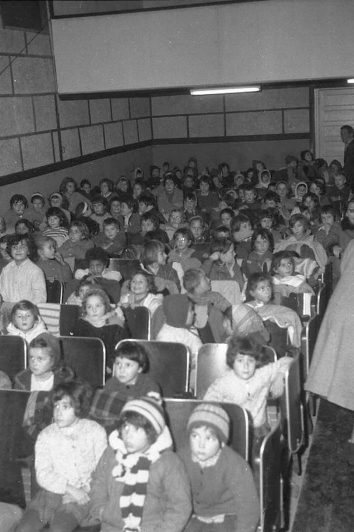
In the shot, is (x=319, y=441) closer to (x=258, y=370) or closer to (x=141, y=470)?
(x=258, y=370)

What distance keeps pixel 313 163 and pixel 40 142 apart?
16.4ft

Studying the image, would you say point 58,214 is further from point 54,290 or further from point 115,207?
point 54,290

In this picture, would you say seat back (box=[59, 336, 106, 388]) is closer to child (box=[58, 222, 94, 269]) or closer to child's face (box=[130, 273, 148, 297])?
child's face (box=[130, 273, 148, 297])

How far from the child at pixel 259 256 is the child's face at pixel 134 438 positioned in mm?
3314

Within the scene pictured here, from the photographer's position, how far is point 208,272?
571 centimetres

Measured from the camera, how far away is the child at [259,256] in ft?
19.5

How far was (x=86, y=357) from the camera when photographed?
13.8 feet

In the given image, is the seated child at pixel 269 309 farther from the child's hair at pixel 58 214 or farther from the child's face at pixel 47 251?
the child's hair at pixel 58 214

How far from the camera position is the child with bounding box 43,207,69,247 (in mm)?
7113

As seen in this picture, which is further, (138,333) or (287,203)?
(287,203)

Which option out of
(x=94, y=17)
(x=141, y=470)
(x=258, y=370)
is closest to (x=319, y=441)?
(x=258, y=370)

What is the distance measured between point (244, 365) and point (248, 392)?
0.15m

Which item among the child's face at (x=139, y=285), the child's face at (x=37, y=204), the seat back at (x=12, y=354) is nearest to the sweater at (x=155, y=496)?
the seat back at (x=12, y=354)

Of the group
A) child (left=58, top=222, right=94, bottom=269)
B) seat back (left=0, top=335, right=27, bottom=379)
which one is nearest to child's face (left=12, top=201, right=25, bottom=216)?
child (left=58, top=222, right=94, bottom=269)
